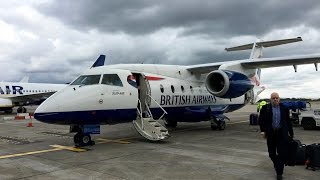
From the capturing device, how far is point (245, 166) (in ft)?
24.8

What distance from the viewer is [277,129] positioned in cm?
630

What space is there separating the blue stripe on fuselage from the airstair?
301 mm

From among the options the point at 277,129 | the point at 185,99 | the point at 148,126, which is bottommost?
the point at 148,126

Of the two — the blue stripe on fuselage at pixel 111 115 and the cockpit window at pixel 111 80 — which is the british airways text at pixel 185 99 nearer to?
the blue stripe on fuselage at pixel 111 115

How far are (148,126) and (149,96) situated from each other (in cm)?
137

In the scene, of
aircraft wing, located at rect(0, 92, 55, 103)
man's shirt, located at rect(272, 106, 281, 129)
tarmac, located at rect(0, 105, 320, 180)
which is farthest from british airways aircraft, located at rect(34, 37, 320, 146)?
aircraft wing, located at rect(0, 92, 55, 103)

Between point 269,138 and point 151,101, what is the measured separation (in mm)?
6904

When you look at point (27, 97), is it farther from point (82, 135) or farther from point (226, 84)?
point (226, 84)

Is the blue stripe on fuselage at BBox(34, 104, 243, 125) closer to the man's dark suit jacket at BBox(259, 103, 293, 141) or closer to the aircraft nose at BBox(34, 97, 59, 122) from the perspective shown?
the aircraft nose at BBox(34, 97, 59, 122)

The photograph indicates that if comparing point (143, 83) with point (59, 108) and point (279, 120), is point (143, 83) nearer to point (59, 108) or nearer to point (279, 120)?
point (59, 108)

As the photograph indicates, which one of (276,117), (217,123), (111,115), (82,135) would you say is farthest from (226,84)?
(276,117)

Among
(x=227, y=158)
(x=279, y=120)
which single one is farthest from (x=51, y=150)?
(x=279, y=120)

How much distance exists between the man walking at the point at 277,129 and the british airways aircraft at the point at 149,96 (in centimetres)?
532

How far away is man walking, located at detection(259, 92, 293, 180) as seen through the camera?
6.28 meters
